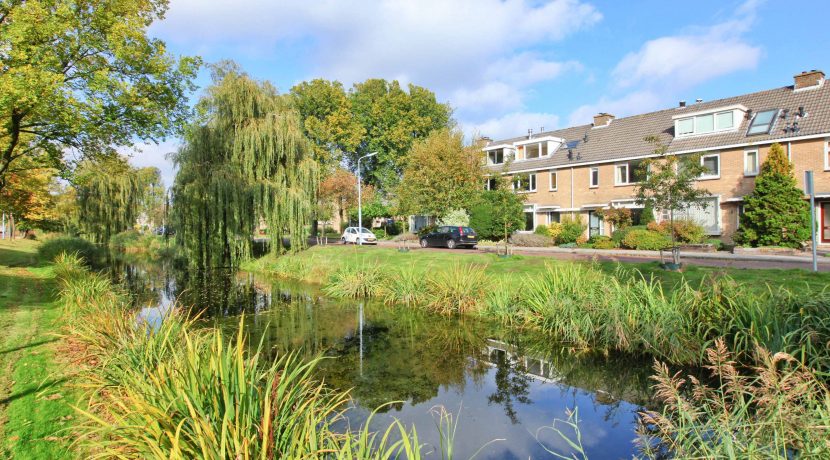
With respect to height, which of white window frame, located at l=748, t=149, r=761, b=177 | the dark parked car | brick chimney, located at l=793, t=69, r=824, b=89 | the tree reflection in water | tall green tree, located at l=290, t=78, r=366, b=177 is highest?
tall green tree, located at l=290, t=78, r=366, b=177

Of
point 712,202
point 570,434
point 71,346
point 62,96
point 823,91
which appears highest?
point 823,91

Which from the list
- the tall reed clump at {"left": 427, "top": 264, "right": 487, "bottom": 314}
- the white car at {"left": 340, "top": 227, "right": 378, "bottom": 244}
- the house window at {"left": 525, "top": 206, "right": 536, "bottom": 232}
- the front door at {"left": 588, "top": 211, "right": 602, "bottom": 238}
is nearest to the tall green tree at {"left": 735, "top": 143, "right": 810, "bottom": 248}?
the front door at {"left": 588, "top": 211, "right": 602, "bottom": 238}

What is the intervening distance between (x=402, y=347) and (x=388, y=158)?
40942 millimetres

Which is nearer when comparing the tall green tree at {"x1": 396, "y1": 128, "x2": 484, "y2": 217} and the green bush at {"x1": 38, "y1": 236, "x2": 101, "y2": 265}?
the green bush at {"x1": 38, "y1": 236, "x2": 101, "y2": 265}

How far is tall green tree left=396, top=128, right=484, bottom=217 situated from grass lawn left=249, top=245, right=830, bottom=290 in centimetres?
1275

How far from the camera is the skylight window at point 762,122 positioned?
25250mm

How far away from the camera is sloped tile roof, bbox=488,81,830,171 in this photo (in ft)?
79.7

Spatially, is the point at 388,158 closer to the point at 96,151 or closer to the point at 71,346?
the point at 96,151

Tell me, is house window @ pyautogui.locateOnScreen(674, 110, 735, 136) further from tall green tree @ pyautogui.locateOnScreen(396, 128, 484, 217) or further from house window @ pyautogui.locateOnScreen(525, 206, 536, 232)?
tall green tree @ pyautogui.locateOnScreen(396, 128, 484, 217)

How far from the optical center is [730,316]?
750 cm

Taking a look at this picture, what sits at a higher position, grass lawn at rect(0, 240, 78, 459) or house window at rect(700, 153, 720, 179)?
house window at rect(700, 153, 720, 179)

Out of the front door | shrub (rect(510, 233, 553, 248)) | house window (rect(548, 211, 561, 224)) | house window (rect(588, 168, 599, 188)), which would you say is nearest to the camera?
shrub (rect(510, 233, 553, 248))

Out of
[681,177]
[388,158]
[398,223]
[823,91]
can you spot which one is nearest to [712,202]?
[823,91]

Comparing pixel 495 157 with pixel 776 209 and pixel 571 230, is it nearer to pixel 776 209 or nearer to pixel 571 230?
pixel 571 230
